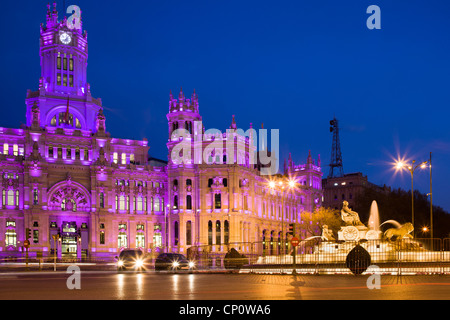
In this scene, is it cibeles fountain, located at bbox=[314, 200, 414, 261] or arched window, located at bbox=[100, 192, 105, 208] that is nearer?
cibeles fountain, located at bbox=[314, 200, 414, 261]

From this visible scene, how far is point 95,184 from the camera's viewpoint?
103m

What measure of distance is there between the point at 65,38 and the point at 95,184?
29.5 m

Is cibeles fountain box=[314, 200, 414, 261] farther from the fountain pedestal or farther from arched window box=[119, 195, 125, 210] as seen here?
arched window box=[119, 195, 125, 210]

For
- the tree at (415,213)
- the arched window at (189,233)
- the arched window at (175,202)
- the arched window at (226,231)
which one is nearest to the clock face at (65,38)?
the arched window at (175,202)

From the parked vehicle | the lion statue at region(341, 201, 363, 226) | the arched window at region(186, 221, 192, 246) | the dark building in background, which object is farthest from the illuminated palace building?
the dark building in background

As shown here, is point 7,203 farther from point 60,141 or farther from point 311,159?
point 311,159

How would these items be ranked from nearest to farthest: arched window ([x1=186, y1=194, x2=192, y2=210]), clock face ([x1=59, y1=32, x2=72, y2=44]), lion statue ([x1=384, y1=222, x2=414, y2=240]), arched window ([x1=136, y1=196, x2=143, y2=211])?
lion statue ([x1=384, y1=222, x2=414, y2=240]) < arched window ([x1=186, y1=194, x2=192, y2=210]) < arched window ([x1=136, y1=196, x2=143, y2=211]) < clock face ([x1=59, y1=32, x2=72, y2=44])

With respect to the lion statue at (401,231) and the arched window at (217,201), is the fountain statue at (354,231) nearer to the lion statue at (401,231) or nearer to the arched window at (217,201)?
the lion statue at (401,231)

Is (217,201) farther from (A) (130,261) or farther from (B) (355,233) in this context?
(B) (355,233)

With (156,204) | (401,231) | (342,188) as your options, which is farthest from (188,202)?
(342,188)

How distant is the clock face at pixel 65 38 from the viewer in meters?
114

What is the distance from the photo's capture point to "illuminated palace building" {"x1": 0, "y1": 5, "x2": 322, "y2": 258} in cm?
9781

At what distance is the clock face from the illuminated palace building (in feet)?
0.59

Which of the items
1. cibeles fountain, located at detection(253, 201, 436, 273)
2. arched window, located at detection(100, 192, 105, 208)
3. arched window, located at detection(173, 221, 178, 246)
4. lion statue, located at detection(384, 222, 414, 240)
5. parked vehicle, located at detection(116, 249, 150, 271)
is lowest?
arched window, located at detection(173, 221, 178, 246)
